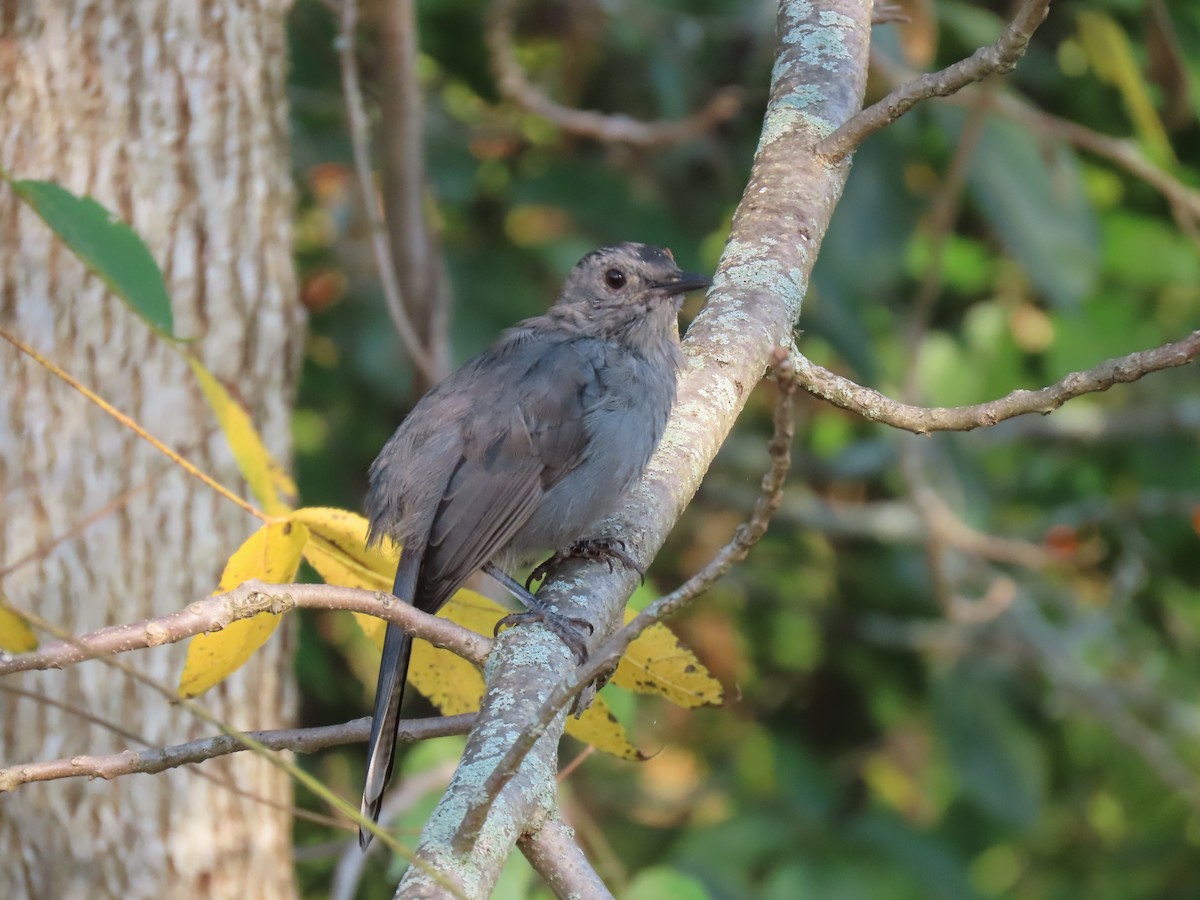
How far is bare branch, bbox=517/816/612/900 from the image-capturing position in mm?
1980

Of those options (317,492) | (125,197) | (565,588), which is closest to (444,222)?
(317,492)

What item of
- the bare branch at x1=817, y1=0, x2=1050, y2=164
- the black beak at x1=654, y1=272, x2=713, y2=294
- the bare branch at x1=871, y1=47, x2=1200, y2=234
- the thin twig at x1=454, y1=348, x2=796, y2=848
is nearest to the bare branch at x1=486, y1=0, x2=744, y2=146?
the bare branch at x1=871, y1=47, x2=1200, y2=234

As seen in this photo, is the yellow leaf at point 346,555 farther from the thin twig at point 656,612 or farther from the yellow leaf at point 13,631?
the thin twig at point 656,612

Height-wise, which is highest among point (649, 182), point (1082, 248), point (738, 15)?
point (738, 15)

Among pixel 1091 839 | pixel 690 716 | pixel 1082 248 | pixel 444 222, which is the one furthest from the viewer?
pixel 690 716

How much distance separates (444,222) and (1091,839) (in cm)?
419

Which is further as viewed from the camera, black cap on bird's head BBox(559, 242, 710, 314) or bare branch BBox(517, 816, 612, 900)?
black cap on bird's head BBox(559, 242, 710, 314)

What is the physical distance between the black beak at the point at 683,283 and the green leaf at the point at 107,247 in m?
2.13

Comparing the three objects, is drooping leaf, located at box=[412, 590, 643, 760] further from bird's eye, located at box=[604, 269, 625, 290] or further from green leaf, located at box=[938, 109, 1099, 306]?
green leaf, located at box=[938, 109, 1099, 306]

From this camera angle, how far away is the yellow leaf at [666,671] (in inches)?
99.1

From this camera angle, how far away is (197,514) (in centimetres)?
343

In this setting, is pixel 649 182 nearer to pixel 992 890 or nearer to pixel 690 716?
pixel 690 716

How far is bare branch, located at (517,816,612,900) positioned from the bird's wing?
1149 millimetres

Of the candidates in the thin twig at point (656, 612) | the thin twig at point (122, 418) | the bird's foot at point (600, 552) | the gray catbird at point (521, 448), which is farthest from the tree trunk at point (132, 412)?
the thin twig at point (656, 612)
